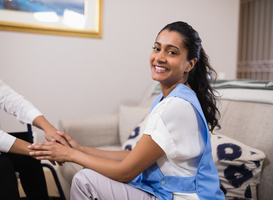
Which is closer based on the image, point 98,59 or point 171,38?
point 171,38

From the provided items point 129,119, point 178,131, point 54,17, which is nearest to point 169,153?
point 178,131

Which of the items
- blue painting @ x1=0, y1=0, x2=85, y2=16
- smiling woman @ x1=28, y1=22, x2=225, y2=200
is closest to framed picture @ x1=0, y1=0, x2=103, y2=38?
blue painting @ x1=0, y1=0, x2=85, y2=16

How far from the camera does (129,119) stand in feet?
7.03

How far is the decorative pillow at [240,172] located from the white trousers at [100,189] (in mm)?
473

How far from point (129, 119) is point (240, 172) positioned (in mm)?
1052

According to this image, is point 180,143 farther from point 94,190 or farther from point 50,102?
point 50,102

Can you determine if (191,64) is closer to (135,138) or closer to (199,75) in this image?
(199,75)

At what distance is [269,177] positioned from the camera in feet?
4.27

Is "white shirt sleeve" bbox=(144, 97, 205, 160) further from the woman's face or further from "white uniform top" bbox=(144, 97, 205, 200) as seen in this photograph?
the woman's face

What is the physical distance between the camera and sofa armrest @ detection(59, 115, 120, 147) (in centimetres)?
203

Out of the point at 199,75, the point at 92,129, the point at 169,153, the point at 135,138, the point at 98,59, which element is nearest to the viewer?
the point at 169,153

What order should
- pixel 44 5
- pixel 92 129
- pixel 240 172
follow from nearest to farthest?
pixel 240 172 < pixel 92 129 < pixel 44 5

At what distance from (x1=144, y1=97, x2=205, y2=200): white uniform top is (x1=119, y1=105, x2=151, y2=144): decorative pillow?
1139 millimetres

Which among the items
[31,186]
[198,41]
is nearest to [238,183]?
[198,41]
